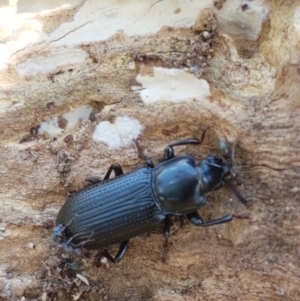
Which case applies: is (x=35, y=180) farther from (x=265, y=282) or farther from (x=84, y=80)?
(x=265, y=282)

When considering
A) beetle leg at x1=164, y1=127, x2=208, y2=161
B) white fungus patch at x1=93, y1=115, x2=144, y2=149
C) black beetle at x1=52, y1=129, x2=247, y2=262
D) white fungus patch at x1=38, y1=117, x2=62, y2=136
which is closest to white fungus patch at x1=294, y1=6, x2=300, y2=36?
beetle leg at x1=164, y1=127, x2=208, y2=161

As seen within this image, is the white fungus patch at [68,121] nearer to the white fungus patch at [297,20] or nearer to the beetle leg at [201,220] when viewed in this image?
the beetle leg at [201,220]

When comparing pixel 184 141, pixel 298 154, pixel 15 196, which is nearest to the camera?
pixel 298 154

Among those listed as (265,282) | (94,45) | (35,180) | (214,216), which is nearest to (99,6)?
(94,45)

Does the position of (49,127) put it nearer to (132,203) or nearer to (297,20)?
(132,203)

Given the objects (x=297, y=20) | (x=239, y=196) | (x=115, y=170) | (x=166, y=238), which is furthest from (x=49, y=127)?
(x=297, y=20)

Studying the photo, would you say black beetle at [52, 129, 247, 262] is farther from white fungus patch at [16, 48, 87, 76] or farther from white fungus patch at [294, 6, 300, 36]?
white fungus patch at [294, 6, 300, 36]
